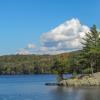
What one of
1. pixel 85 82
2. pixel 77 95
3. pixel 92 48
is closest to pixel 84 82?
pixel 85 82

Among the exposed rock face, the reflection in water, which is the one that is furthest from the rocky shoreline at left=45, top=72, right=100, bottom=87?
the reflection in water

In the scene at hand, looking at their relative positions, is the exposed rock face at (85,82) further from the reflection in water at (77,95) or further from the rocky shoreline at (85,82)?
the reflection in water at (77,95)

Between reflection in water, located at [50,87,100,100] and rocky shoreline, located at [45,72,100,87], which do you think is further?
rocky shoreline, located at [45,72,100,87]

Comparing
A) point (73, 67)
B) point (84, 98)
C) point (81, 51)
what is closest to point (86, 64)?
point (81, 51)

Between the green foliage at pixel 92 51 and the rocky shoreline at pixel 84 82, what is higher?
the green foliage at pixel 92 51

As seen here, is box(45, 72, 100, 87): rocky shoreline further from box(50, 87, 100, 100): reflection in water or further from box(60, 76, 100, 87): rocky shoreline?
box(50, 87, 100, 100): reflection in water

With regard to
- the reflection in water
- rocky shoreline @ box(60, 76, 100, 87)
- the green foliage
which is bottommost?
the reflection in water

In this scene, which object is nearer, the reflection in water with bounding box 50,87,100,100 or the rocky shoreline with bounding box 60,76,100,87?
the reflection in water with bounding box 50,87,100,100

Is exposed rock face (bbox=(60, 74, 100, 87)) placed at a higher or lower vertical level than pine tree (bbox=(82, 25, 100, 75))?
lower

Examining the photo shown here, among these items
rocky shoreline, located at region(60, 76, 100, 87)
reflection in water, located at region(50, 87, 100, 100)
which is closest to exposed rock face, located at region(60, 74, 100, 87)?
rocky shoreline, located at region(60, 76, 100, 87)

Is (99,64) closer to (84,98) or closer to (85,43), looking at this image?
(85,43)

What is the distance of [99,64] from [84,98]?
54218 mm

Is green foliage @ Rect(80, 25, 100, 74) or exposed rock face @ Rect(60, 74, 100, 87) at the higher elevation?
green foliage @ Rect(80, 25, 100, 74)

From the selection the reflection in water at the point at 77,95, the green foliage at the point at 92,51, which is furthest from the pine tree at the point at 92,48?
the reflection in water at the point at 77,95
